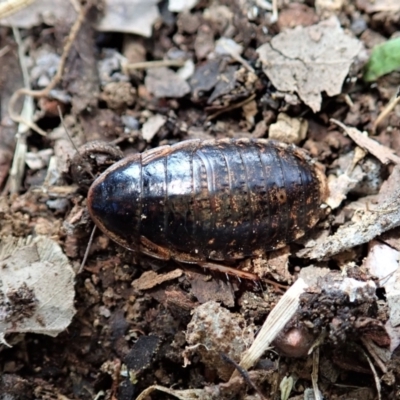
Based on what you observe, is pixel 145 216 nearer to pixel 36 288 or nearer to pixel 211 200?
pixel 211 200

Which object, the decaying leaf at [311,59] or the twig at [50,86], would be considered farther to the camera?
the twig at [50,86]

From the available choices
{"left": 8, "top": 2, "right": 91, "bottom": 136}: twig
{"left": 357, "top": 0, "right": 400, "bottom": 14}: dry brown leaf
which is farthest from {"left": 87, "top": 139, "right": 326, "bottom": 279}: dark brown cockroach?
{"left": 357, "top": 0, "right": 400, "bottom": 14}: dry brown leaf

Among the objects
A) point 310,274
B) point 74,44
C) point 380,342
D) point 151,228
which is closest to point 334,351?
point 380,342

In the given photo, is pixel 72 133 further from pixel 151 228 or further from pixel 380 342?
pixel 380 342

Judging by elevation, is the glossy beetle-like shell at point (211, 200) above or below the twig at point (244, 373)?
above

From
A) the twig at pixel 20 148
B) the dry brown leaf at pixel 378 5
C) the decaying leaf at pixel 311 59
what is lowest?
the twig at pixel 20 148

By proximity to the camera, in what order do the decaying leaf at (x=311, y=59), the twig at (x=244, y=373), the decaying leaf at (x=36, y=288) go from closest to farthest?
the twig at (x=244, y=373) → the decaying leaf at (x=36, y=288) → the decaying leaf at (x=311, y=59)

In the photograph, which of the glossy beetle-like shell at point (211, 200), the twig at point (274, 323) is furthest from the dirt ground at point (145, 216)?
the glossy beetle-like shell at point (211, 200)

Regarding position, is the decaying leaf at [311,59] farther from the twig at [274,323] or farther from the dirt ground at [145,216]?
the twig at [274,323]
